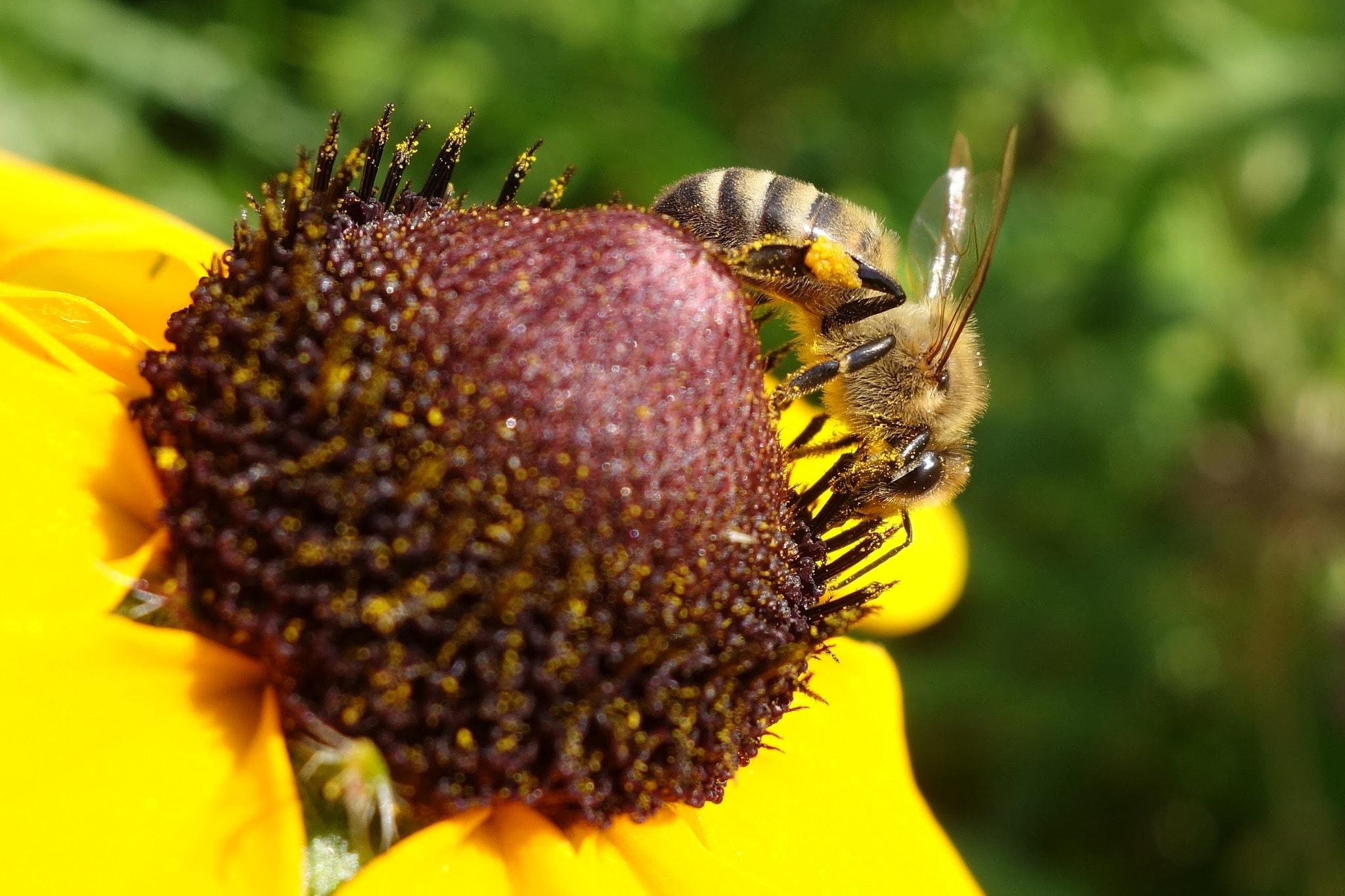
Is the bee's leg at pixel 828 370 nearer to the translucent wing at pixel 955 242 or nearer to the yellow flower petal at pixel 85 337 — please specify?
the translucent wing at pixel 955 242

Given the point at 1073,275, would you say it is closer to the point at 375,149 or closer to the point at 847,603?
the point at 847,603

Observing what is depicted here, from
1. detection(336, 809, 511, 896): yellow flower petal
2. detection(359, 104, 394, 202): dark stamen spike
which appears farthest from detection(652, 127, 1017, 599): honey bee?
detection(336, 809, 511, 896): yellow flower petal

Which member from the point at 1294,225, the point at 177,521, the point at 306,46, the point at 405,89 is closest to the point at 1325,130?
the point at 1294,225

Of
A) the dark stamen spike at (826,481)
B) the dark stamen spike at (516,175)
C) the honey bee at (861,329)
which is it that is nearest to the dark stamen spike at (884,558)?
the honey bee at (861,329)

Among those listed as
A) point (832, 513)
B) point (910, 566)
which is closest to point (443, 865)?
point (832, 513)

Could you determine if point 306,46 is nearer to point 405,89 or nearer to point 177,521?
point 405,89

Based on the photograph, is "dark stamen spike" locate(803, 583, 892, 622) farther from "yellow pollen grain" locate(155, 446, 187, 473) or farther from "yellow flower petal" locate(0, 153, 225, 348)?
"yellow flower petal" locate(0, 153, 225, 348)
